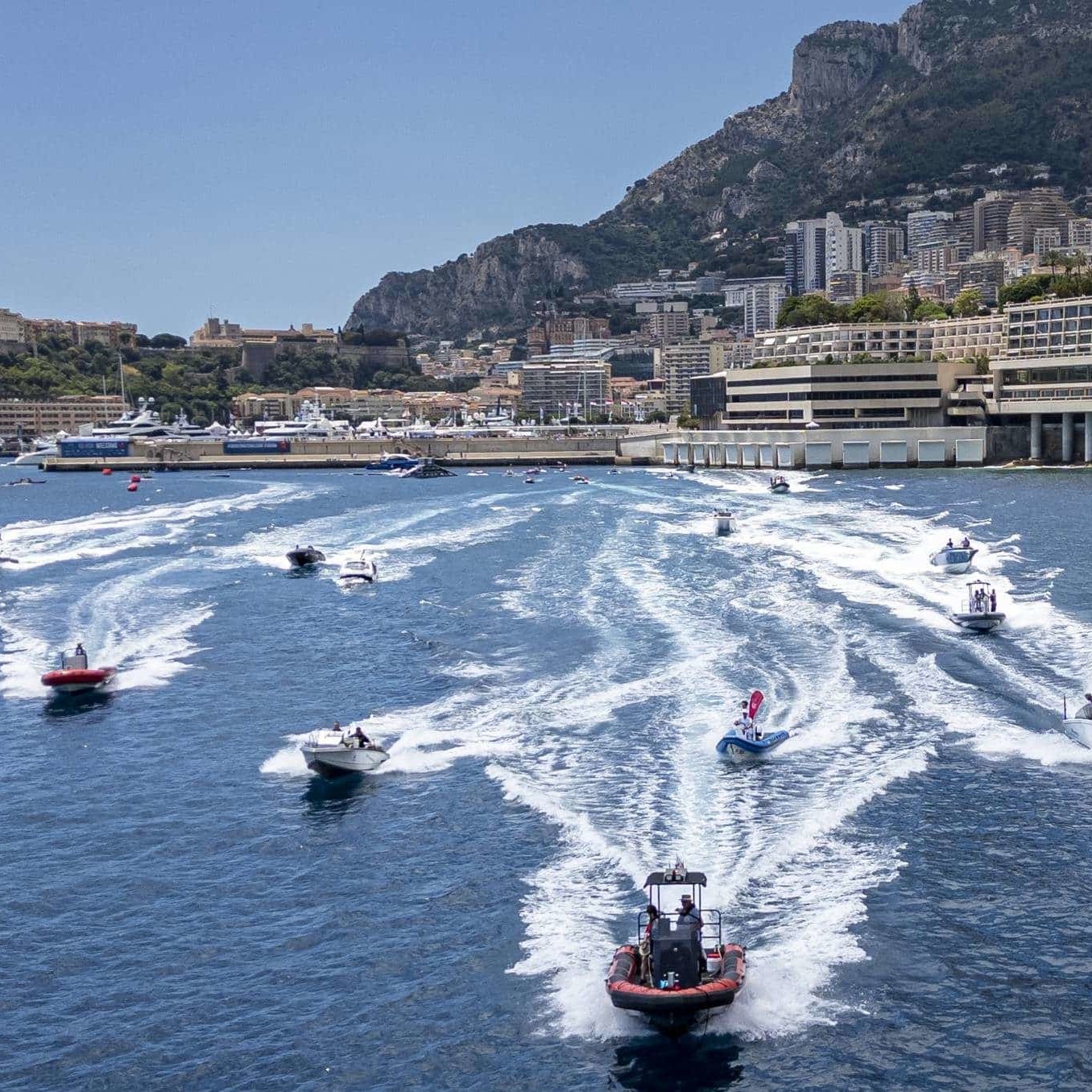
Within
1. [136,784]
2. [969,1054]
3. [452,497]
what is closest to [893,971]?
[969,1054]

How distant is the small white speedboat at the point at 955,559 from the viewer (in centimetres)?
6862

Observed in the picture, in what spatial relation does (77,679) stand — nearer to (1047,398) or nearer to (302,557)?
(302,557)

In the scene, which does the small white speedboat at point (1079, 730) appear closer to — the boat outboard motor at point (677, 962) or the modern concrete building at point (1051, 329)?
the boat outboard motor at point (677, 962)

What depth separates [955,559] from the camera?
6912cm

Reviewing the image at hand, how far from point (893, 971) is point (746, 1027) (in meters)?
3.42

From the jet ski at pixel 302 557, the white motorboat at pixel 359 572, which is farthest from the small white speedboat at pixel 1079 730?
the jet ski at pixel 302 557

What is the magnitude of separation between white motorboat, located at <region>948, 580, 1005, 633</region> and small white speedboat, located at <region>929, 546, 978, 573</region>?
486 inches

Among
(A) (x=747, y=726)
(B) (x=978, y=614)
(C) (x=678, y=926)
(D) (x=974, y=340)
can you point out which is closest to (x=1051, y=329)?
(D) (x=974, y=340)

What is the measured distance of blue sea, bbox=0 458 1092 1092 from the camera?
2422 cm

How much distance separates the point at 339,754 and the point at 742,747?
11092mm

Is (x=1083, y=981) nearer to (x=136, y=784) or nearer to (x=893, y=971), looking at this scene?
(x=893, y=971)

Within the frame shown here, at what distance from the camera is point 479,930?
2842 cm

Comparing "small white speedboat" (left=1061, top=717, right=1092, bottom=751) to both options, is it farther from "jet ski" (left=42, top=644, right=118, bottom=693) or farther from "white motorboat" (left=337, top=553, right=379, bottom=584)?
"white motorboat" (left=337, top=553, right=379, bottom=584)

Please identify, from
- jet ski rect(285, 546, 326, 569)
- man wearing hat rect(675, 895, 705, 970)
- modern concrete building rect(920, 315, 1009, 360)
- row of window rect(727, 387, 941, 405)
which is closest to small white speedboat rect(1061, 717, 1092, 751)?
man wearing hat rect(675, 895, 705, 970)
